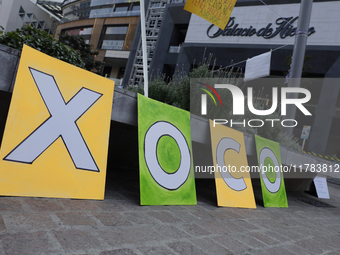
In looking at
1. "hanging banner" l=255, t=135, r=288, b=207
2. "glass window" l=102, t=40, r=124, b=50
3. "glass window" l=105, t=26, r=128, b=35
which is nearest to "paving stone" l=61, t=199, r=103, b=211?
"hanging banner" l=255, t=135, r=288, b=207

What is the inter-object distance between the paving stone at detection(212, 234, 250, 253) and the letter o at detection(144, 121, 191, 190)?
819 millimetres

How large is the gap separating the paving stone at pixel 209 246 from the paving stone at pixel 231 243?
6cm

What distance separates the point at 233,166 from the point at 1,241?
2791mm

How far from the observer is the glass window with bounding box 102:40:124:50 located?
111ft

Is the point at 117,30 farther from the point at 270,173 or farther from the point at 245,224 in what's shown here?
the point at 245,224

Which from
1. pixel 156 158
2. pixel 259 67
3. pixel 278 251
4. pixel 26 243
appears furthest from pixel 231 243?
pixel 259 67

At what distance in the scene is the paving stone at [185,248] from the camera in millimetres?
1548

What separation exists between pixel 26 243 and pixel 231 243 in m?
1.31

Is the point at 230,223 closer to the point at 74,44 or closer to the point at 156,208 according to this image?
the point at 156,208

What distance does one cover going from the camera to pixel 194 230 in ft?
6.51

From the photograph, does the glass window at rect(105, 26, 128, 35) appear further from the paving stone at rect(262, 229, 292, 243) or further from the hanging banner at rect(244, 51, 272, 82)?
the paving stone at rect(262, 229, 292, 243)

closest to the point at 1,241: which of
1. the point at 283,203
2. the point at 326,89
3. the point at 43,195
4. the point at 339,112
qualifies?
the point at 43,195

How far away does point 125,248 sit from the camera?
1413 mm

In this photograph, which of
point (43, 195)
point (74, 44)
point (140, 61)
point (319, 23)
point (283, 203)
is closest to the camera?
point (43, 195)
